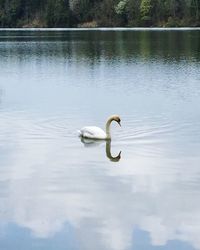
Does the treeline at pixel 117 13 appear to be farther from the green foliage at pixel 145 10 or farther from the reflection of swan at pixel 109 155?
the reflection of swan at pixel 109 155

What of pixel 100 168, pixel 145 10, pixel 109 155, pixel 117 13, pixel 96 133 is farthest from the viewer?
pixel 117 13

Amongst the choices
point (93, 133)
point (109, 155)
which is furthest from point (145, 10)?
point (109, 155)

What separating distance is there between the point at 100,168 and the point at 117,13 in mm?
147543

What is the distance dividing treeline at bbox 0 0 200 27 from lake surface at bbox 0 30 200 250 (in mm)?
→ 114392

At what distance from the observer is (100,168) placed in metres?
20.4

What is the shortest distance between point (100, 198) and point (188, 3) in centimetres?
13896

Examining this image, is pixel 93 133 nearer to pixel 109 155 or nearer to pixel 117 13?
pixel 109 155

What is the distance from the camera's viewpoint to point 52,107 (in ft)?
105

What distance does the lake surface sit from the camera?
14.8m

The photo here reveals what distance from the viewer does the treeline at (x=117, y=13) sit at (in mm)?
153625

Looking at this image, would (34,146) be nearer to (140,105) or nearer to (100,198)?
(100,198)

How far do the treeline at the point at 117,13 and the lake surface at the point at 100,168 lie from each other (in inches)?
4504

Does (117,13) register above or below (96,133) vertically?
below

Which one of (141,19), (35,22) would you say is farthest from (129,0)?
(35,22)
